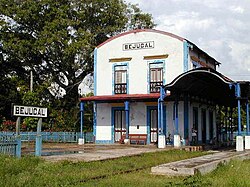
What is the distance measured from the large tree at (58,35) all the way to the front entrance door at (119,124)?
7290mm

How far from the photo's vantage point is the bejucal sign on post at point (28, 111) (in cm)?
1348

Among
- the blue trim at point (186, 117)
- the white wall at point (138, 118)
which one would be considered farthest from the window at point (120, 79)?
the blue trim at point (186, 117)

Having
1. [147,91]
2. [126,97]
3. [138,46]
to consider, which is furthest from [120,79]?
[138,46]

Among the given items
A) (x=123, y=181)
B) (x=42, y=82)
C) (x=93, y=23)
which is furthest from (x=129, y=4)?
(x=123, y=181)

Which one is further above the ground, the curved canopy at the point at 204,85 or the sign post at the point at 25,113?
the curved canopy at the point at 204,85

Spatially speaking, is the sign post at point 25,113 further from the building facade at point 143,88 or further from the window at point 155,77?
the window at point 155,77

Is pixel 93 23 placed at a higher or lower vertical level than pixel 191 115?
higher

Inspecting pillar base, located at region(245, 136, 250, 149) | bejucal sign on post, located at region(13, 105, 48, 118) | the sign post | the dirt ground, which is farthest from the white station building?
bejucal sign on post, located at region(13, 105, 48, 118)

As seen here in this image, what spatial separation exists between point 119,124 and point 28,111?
522 inches

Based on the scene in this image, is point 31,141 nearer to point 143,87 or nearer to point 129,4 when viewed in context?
point 143,87

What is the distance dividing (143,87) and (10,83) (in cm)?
1390

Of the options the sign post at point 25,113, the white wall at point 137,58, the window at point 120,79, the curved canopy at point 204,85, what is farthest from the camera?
the window at point 120,79

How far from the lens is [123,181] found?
9688 millimetres

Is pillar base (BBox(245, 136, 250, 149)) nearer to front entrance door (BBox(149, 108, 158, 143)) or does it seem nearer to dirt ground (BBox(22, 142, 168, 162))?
dirt ground (BBox(22, 142, 168, 162))
